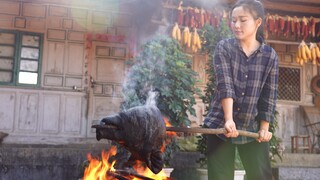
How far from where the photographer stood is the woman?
3629 mm

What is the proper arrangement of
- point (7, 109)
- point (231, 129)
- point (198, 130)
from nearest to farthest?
point (198, 130)
point (231, 129)
point (7, 109)

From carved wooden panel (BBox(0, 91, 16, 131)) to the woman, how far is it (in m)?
Result: 7.43

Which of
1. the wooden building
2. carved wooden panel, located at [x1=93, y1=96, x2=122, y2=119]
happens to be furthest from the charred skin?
carved wooden panel, located at [x1=93, y1=96, x2=122, y2=119]

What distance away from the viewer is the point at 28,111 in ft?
32.8

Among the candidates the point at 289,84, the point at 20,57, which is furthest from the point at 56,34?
the point at 289,84

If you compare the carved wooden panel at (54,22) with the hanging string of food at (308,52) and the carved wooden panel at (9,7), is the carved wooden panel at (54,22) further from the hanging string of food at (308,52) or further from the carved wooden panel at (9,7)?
the hanging string of food at (308,52)

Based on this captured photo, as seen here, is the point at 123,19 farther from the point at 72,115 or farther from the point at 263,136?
the point at 263,136

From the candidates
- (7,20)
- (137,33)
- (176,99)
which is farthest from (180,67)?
(7,20)

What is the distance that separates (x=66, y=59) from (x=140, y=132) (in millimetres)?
7838

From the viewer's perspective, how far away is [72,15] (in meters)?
10.5

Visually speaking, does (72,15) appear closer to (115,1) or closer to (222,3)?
(115,1)

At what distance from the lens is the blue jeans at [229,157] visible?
11.8 ft

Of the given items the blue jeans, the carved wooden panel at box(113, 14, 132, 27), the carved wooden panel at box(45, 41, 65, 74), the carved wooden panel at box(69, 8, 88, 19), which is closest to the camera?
the blue jeans

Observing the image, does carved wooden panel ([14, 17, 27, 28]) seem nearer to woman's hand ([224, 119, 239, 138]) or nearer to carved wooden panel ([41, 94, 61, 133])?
carved wooden panel ([41, 94, 61, 133])
